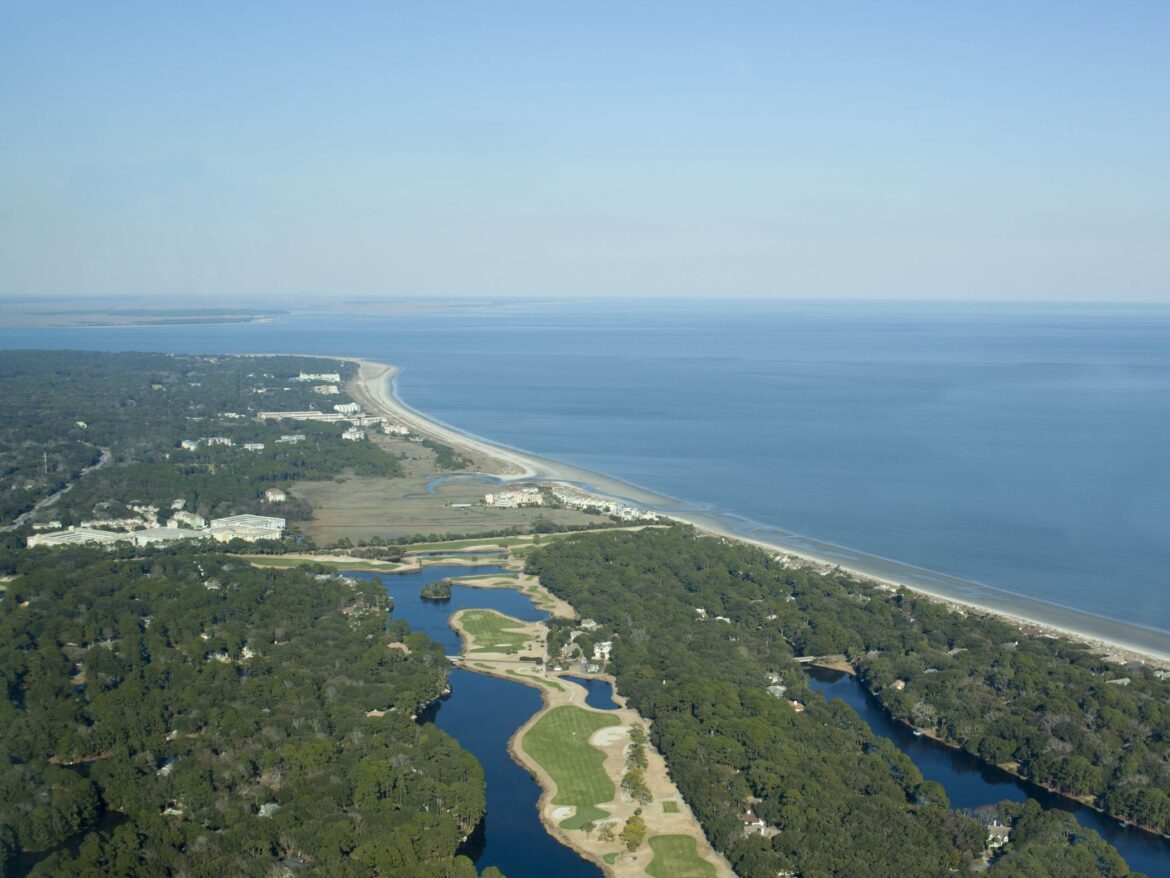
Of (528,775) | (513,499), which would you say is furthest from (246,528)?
(528,775)

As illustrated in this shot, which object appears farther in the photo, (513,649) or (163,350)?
(163,350)

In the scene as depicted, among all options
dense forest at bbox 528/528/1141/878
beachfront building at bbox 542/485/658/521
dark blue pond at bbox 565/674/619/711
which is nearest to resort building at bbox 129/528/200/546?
dense forest at bbox 528/528/1141/878

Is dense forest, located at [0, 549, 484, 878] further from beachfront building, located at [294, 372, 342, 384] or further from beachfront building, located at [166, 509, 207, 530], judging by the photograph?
beachfront building, located at [294, 372, 342, 384]

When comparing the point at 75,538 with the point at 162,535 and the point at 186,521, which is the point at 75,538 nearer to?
the point at 162,535

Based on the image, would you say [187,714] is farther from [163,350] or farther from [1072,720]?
[163,350]

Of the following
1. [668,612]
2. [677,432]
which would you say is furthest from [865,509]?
[677,432]
